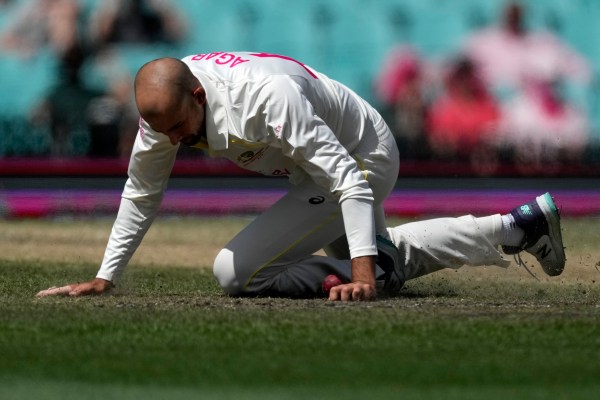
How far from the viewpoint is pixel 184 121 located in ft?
18.1

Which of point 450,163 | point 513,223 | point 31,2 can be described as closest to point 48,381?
point 513,223

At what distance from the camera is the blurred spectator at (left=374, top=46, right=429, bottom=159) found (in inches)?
664

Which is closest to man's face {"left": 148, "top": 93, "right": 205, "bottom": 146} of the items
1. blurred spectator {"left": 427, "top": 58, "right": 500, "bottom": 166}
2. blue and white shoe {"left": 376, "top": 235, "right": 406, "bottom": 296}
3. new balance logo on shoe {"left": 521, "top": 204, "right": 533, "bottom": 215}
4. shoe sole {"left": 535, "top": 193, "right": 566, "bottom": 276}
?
blue and white shoe {"left": 376, "top": 235, "right": 406, "bottom": 296}

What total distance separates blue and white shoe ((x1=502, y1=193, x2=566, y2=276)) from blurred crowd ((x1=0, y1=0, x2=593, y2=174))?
10.1m

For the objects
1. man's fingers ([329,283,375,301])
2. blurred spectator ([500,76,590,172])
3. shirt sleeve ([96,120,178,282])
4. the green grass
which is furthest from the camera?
blurred spectator ([500,76,590,172])

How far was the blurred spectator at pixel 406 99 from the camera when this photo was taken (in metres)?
16.9

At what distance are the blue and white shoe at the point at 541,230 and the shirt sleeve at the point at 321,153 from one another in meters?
1.27

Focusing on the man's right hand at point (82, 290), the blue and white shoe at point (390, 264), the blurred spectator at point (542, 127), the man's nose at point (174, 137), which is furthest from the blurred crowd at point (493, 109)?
the man's nose at point (174, 137)

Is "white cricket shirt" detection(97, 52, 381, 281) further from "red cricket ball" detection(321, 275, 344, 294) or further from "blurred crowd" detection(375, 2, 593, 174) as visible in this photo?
"blurred crowd" detection(375, 2, 593, 174)

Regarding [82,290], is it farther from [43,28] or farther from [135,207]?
[43,28]

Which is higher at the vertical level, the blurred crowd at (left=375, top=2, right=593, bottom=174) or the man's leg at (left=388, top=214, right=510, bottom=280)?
the man's leg at (left=388, top=214, right=510, bottom=280)

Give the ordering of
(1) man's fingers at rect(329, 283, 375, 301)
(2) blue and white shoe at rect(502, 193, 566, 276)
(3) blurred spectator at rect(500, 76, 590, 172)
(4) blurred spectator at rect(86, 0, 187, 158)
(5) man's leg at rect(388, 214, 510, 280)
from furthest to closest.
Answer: (4) blurred spectator at rect(86, 0, 187, 158) < (3) blurred spectator at rect(500, 76, 590, 172) < (2) blue and white shoe at rect(502, 193, 566, 276) < (5) man's leg at rect(388, 214, 510, 280) < (1) man's fingers at rect(329, 283, 375, 301)

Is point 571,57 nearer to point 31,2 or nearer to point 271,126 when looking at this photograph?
point 31,2

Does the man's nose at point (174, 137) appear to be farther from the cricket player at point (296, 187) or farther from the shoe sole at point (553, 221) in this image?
the shoe sole at point (553, 221)
